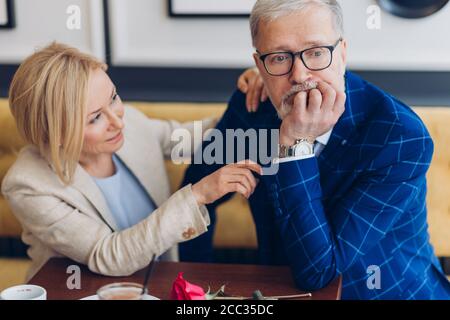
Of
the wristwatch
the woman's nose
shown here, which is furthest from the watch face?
the woman's nose

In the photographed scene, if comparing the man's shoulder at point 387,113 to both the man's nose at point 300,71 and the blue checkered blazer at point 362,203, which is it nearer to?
the blue checkered blazer at point 362,203

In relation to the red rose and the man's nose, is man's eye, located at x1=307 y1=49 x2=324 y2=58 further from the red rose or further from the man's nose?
the red rose

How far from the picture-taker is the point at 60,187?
126 cm

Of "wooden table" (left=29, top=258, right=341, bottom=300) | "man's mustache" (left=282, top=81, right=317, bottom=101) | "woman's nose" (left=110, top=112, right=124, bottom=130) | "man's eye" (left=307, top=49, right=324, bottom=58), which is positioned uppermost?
"man's eye" (left=307, top=49, right=324, bottom=58)

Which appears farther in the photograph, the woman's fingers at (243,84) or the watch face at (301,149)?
the woman's fingers at (243,84)

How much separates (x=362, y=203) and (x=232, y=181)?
0.75 ft

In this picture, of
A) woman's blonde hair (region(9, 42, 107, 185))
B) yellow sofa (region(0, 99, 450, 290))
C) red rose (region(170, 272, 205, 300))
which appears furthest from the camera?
yellow sofa (region(0, 99, 450, 290))

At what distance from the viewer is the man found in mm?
1112

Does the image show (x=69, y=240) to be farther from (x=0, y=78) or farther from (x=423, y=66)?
(x=423, y=66)

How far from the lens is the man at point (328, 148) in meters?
1.11

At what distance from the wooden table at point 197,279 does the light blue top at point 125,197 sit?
0.18m

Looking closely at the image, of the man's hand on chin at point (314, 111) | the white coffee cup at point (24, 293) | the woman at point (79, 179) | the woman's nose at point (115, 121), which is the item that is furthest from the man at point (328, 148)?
the white coffee cup at point (24, 293)

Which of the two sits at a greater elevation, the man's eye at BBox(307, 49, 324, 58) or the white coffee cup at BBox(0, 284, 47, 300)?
the man's eye at BBox(307, 49, 324, 58)

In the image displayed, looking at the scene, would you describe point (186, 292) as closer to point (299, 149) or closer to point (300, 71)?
point (299, 149)
